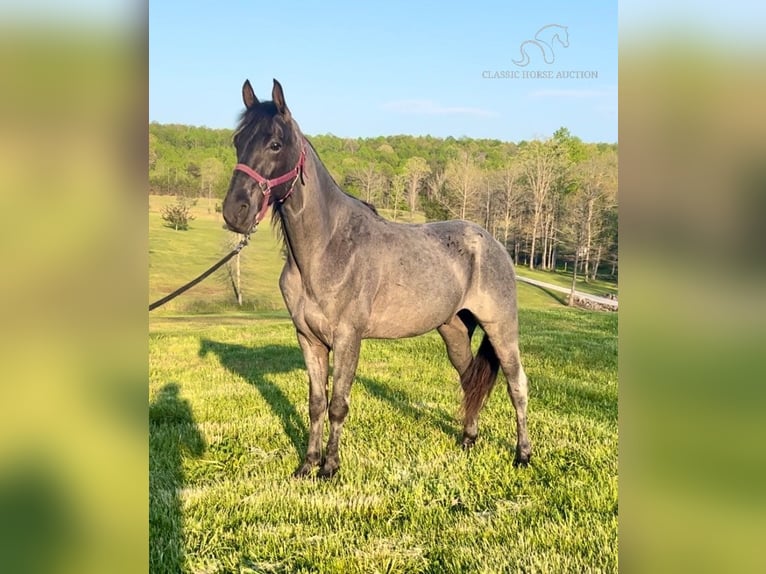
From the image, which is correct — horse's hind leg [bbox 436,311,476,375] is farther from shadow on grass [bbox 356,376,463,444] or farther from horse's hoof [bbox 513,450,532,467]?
horse's hoof [bbox 513,450,532,467]

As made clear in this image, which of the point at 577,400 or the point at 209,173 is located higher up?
the point at 209,173

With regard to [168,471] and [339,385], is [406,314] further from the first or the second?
[168,471]

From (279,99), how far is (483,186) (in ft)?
109

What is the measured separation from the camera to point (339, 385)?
438cm

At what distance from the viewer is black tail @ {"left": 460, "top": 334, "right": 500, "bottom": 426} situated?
525 cm

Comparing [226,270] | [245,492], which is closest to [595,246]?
[226,270]

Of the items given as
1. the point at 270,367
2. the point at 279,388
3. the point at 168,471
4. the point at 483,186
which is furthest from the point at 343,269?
the point at 483,186

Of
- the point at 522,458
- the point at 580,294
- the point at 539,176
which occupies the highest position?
the point at 539,176
